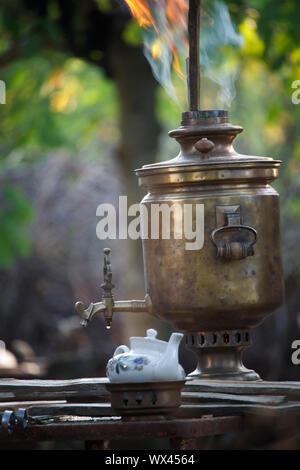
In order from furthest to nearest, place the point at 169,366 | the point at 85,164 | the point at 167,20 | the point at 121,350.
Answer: the point at 85,164 < the point at 167,20 < the point at 121,350 < the point at 169,366

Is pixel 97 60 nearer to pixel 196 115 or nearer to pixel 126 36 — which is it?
pixel 126 36

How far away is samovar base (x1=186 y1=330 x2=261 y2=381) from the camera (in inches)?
133

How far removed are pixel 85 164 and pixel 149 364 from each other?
8.11 m

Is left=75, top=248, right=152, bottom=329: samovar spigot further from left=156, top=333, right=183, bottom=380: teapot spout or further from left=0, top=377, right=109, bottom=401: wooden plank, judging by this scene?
left=156, top=333, right=183, bottom=380: teapot spout

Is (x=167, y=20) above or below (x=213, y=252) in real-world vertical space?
above

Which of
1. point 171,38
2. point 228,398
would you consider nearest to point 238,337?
point 228,398

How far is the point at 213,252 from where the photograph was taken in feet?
10.6

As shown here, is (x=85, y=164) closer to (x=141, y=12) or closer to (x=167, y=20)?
(x=167, y=20)

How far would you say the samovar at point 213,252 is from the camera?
3248 mm

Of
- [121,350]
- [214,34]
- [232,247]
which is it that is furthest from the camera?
[214,34]

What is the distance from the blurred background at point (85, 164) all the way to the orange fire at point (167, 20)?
0.14 metres

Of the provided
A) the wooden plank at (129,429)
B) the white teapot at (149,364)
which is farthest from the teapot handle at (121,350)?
the wooden plank at (129,429)

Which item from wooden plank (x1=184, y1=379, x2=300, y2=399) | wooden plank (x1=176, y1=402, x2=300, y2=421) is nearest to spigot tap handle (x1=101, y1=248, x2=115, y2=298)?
wooden plank (x1=184, y1=379, x2=300, y2=399)

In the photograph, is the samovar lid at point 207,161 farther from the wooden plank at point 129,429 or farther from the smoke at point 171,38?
the wooden plank at point 129,429
